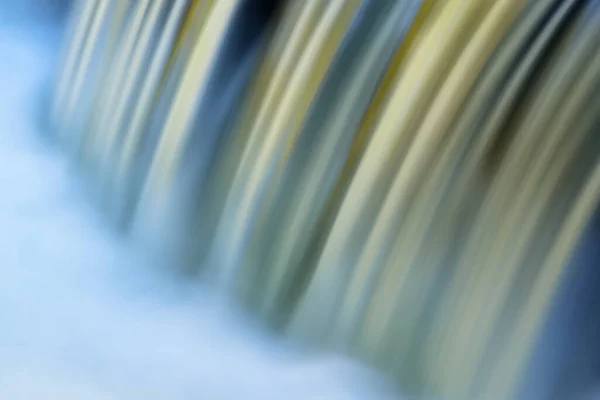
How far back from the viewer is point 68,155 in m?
1.07

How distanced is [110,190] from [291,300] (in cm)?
32

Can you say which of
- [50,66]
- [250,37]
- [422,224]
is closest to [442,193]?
[422,224]

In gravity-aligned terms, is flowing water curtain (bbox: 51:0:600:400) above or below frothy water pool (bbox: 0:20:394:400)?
above

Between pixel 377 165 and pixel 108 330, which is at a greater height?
pixel 377 165

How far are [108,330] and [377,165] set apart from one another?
357mm

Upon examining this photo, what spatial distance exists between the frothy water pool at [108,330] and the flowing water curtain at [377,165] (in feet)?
0.10

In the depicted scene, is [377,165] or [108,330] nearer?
[377,165]

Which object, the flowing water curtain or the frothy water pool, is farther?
the frothy water pool

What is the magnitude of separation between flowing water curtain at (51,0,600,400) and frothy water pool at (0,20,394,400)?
0.10 ft

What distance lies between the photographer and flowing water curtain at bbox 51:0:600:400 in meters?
0.64

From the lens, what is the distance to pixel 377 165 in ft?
2.40

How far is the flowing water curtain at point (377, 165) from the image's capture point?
638 millimetres

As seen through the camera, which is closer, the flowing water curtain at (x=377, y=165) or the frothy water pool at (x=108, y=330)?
the flowing water curtain at (x=377, y=165)

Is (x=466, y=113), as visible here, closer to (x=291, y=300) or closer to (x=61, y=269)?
(x=291, y=300)
